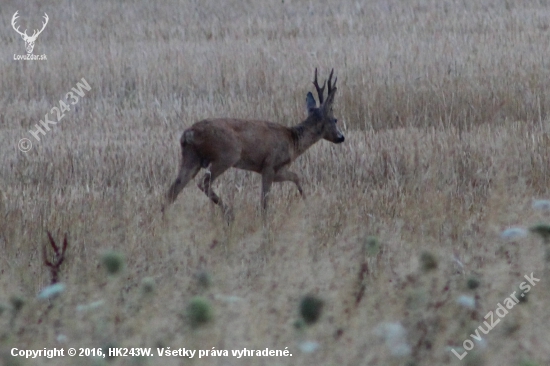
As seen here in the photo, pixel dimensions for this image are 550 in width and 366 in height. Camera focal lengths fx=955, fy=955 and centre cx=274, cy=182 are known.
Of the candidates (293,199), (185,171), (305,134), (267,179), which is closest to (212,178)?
(185,171)

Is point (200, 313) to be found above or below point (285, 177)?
above

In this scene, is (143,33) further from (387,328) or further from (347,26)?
(387,328)

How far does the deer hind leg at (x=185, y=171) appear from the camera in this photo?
24.4 feet

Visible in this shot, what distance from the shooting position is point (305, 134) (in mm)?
8414

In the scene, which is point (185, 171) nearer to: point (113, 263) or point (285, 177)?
point (285, 177)

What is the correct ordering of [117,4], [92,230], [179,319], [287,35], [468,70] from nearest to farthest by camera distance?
[179,319] < [92,230] < [468,70] < [287,35] < [117,4]

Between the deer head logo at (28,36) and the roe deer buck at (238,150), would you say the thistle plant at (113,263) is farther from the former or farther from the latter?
the deer head logo at (28,36)

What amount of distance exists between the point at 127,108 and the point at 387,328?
8.84 metres

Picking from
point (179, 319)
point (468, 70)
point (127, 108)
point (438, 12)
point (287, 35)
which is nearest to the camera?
point (179, 319)

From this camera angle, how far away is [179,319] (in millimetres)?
4422

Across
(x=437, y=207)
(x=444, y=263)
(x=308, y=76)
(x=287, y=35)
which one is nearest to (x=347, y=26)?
(x=287, y=35)

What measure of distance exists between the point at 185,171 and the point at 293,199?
0.87 m

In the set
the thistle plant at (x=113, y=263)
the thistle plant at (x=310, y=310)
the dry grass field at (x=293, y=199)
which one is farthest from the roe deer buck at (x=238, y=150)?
the thistle plant at (x=310, y=310)

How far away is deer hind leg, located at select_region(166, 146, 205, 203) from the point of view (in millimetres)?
7441
